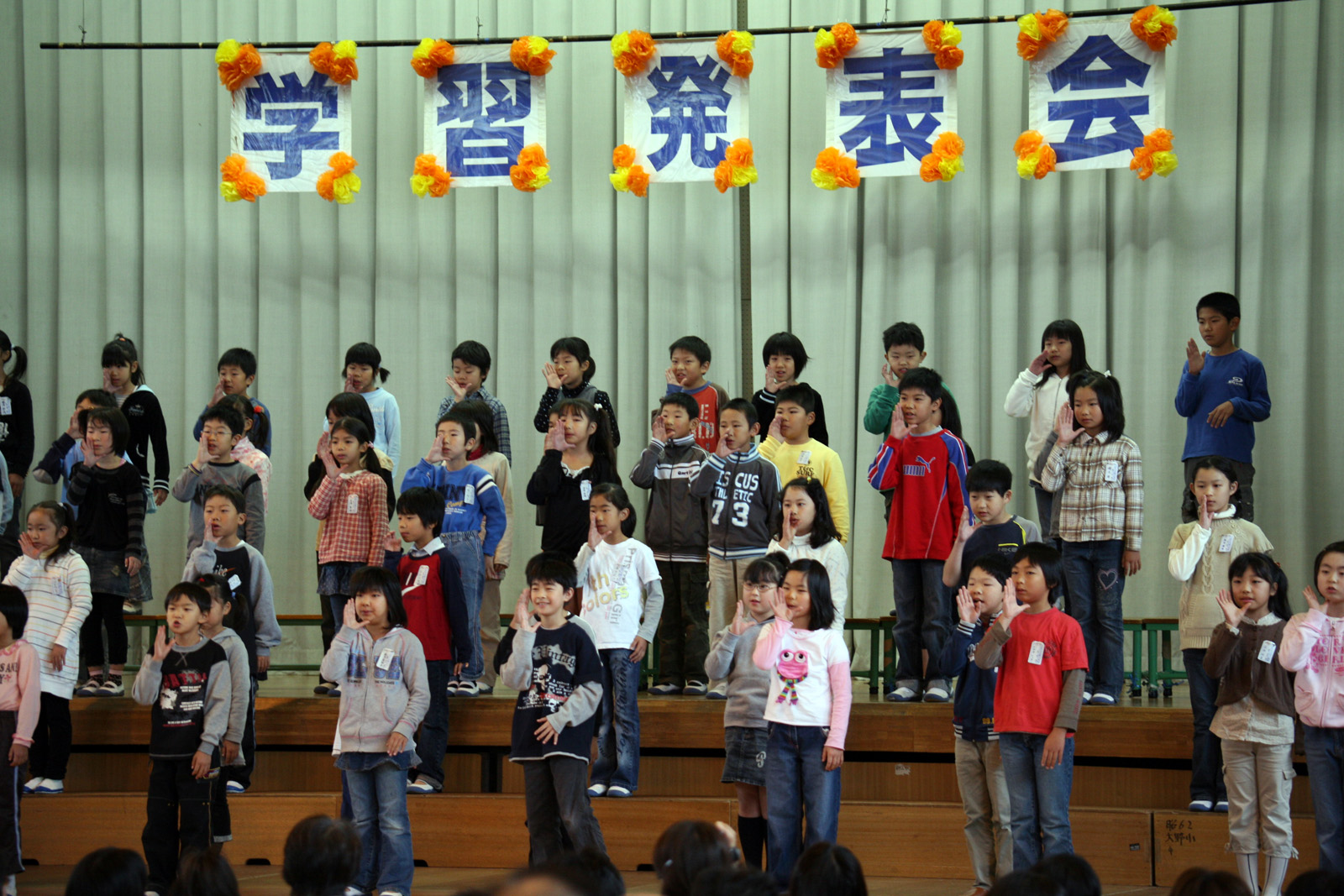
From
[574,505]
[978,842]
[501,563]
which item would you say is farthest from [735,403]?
[978,842]

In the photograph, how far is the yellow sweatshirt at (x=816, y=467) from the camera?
5.60 meters

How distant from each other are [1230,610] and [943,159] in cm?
293

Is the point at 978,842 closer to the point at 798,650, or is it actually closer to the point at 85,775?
the point at 798,650

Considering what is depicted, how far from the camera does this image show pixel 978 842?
15.2 feet

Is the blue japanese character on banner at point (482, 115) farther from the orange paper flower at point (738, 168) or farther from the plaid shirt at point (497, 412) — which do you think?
the plaid shirt at point (497, 412)

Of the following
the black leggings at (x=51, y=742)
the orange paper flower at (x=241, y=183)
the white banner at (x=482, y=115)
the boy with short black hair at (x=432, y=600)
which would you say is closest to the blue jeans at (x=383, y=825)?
the boy with short black hair at (x=432, y=600)

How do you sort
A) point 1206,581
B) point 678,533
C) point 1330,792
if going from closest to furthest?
1. point 1330,792
2. point 1206,581
3. point 678,533

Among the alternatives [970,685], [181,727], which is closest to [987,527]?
[970,685]

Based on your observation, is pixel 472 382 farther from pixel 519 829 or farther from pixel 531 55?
pixel 519 829

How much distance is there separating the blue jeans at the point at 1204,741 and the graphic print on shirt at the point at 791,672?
1.57 meters

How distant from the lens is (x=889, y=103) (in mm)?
6770

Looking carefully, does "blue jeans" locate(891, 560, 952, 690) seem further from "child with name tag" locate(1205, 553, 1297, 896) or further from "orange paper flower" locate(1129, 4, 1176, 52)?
"orange paper flower" locate(1129, 4, 1176, 52)

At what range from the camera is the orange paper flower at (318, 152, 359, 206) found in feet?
23.4

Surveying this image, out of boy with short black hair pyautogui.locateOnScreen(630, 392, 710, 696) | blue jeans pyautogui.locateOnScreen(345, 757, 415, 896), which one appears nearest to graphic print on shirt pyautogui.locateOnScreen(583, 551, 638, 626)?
boy with short black hair pyautogui.locateOnScreen(630, 392, 710, 696)
